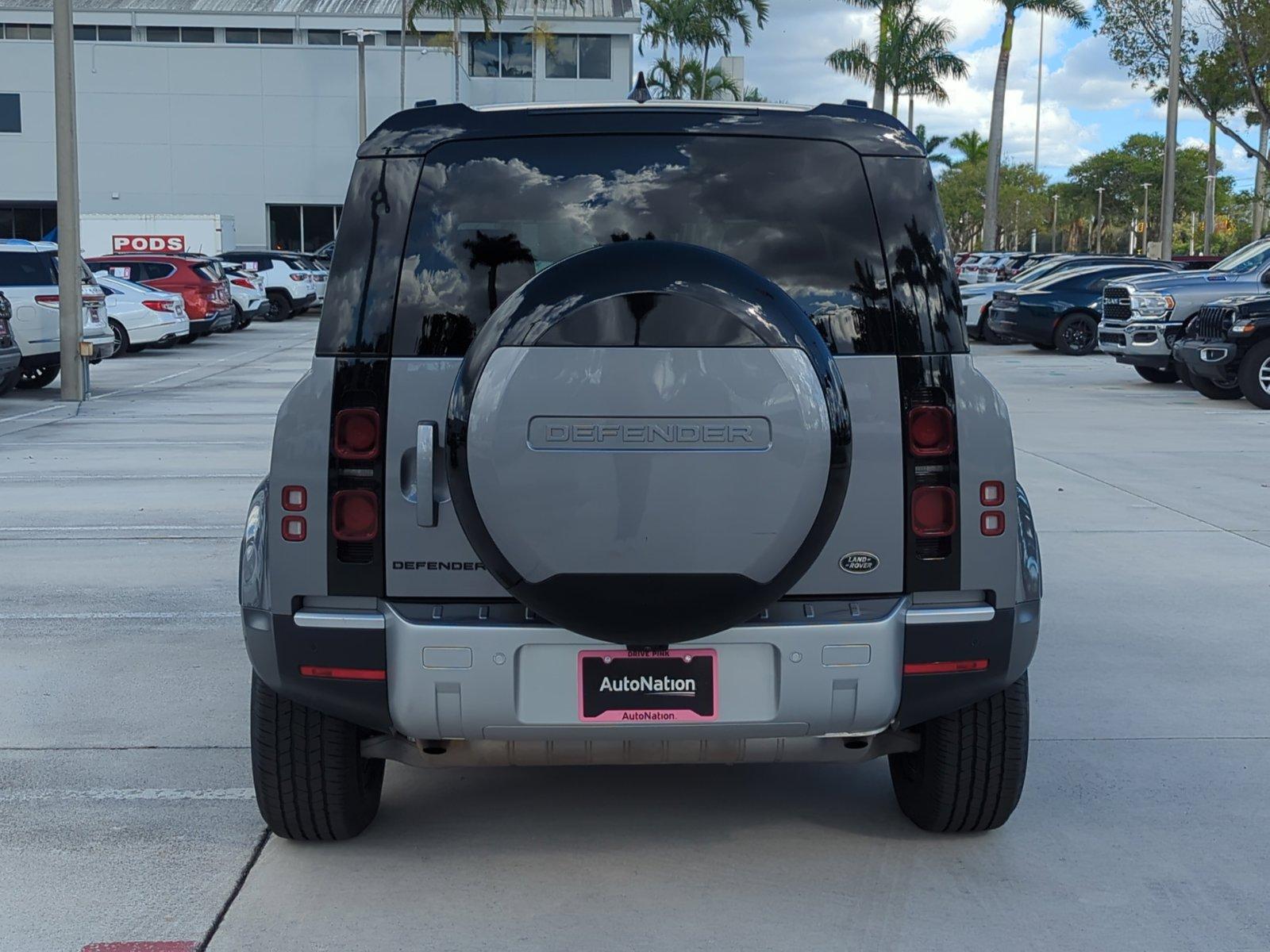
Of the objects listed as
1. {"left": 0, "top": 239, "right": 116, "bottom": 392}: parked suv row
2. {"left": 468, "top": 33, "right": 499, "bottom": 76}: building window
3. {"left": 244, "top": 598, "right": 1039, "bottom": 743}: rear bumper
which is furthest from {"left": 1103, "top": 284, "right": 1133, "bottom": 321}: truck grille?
{"left": 468, "top": 33, "right": 499, "bottom": 76}: building window

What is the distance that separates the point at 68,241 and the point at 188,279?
38.4ft

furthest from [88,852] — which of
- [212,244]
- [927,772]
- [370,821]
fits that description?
[212,244]

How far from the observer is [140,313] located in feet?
87.5

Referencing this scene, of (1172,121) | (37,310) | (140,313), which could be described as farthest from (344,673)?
(1172,121)

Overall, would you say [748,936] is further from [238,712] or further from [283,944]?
[238,712]

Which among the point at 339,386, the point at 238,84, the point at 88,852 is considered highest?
the point at 238,84

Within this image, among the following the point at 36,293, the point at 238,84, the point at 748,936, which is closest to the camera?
the point at 748,936

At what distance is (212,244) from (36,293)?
30.2 m

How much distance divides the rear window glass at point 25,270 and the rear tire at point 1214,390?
45.2 ft

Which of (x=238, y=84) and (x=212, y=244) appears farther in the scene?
(x=238, y=84)

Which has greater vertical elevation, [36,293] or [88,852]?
[36,293]

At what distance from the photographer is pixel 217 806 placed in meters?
4.87

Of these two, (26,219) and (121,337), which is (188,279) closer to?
(121,337)

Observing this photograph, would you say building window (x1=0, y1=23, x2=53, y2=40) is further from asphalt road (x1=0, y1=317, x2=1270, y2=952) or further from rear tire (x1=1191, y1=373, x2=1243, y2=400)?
asphalt road (x1=0, y1=317, x2=1270, y2=952)
